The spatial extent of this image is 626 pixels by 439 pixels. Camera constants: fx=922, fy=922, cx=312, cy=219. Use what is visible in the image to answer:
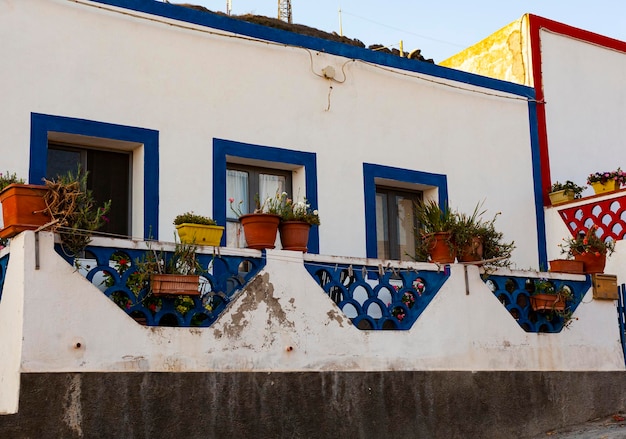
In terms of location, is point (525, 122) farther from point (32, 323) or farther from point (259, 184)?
point (32, 323)

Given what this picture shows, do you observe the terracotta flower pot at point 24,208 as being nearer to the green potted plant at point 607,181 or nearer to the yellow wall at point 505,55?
the green potted plant at point 607,181

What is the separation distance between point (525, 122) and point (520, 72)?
2.65 ft

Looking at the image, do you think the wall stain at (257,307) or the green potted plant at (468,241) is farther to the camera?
the green potted plant at (468,241)

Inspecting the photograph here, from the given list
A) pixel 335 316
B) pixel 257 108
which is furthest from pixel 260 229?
pixel 257 108

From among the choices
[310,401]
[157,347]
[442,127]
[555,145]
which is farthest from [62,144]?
[555,145]

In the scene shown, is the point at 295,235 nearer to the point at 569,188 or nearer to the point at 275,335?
the point at 275,335

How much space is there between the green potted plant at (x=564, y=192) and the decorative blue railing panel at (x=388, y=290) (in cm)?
357

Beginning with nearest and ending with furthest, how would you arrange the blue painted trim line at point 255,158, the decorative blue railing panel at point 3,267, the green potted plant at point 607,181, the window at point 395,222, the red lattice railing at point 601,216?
the decorative blue railing panel at point 3,267, the blue painted trim line at point 255,158, the window at point 395,222, the red lattice railing at point 601,216, the green potted plant at point 607,181

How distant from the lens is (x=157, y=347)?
6.96 m

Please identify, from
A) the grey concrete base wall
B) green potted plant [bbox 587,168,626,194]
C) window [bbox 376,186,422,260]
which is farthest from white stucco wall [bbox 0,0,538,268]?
the grey concrete base wall

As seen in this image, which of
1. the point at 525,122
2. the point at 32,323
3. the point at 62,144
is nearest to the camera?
the point at 32,323

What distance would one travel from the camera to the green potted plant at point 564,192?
1184 centimetres

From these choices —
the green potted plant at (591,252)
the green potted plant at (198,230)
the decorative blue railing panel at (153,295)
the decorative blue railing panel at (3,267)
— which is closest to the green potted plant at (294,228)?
the decorative blue railing panel at (153,295)

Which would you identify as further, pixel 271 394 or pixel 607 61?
pixel 607 61
